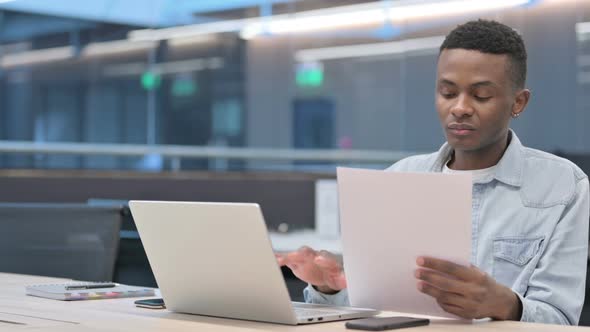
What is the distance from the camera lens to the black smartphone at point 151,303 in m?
1.88

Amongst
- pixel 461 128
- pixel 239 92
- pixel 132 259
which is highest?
pixel 239 92

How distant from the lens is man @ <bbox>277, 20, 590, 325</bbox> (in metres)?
1.85

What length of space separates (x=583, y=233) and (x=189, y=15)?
5.39 m

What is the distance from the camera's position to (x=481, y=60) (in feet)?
6.35

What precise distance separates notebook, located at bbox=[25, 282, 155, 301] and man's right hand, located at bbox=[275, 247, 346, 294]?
417 millimetres

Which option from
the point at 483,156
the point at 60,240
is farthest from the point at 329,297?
the point at 60,240

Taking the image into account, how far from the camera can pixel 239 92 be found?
22.7ft

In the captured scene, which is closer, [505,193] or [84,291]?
[505,193]

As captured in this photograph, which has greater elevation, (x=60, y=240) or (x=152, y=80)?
(x=152, y=80)

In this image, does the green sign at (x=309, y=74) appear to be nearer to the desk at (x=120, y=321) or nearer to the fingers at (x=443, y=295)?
the desk at (x=120, y=321)

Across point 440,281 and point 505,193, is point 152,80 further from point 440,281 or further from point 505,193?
point 440,281

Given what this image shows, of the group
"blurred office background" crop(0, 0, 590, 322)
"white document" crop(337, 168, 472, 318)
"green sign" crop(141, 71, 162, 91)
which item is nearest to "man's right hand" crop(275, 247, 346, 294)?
"white document" crop(337, 168, 472, 318)

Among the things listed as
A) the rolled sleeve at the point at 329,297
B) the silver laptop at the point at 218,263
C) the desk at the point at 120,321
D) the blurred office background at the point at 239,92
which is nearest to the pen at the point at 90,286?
the desk at the point at 120,321

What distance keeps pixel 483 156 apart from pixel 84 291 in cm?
88
